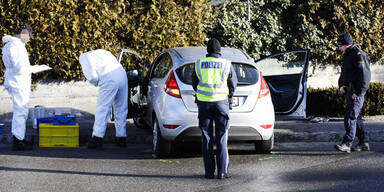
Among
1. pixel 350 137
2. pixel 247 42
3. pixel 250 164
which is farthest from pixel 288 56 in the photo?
pixel 250 164

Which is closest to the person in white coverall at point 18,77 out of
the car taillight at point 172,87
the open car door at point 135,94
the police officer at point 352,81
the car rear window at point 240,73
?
the open car door at point 135,94

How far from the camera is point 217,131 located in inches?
308

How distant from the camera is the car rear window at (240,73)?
9.12 meters

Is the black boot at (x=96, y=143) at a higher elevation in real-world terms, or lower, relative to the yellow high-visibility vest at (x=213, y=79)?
lower

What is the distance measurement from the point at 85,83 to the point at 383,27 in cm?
783

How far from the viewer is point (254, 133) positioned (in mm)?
9062

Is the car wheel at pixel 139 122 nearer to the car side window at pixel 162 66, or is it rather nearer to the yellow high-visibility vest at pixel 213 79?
the car side window at pixel 162 66

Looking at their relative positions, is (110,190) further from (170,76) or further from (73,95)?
(73,95)

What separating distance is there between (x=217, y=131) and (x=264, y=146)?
6.18 feet

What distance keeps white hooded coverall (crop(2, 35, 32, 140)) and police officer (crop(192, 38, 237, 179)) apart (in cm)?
341

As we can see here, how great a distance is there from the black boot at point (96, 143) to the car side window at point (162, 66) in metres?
1.37

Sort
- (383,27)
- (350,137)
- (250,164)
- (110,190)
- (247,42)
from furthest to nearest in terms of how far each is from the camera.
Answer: (383,27)
(247,42)
(350,137)
(250,164)
(110,190)

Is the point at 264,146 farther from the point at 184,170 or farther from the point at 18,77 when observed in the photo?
the point at 18,77

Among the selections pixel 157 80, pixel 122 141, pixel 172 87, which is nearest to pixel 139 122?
pixel 122 141
